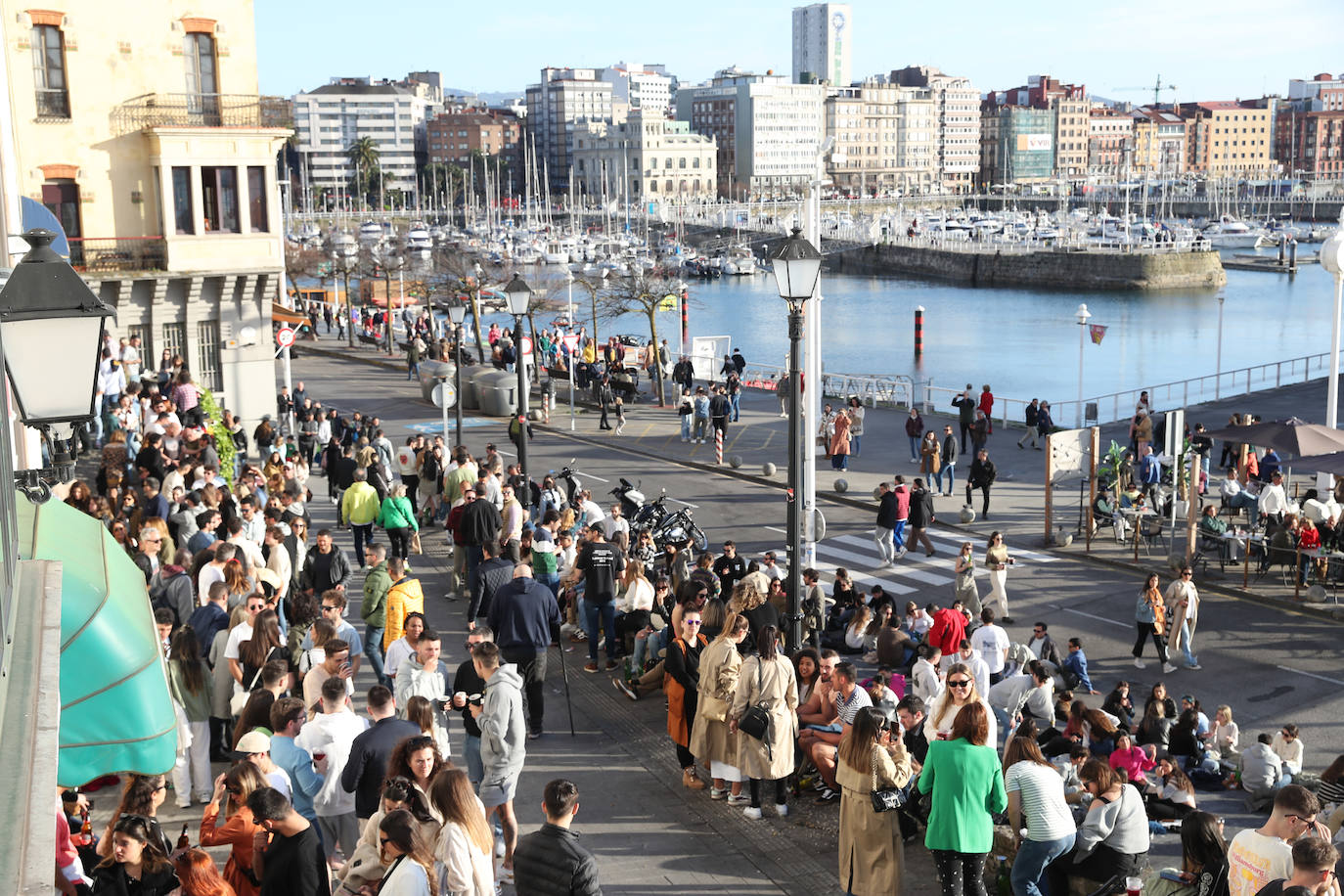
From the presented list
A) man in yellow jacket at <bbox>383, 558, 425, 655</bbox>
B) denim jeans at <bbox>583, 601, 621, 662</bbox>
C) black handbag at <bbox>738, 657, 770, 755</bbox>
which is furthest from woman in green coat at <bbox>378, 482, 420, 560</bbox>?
black handbag at <bbox>738, 657, 770, 755</bbox>

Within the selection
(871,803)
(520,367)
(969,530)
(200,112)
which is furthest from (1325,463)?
(200,112)

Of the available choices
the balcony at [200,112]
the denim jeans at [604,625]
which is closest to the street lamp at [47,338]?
the denim jeans at [604,625]

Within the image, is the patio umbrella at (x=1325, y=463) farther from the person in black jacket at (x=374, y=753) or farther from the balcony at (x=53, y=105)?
the balcony at (x=53, y=105)

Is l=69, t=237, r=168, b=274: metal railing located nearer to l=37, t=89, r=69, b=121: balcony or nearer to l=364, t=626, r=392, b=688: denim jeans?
l=37, t=89, r=69, b=121: balcony

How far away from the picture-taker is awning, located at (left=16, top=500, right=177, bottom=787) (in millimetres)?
6402

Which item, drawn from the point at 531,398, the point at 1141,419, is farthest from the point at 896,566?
the point at 531,398

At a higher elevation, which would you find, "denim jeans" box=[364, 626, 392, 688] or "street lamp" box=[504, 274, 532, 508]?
"street lamp" box=[504, 274, 532, 508]

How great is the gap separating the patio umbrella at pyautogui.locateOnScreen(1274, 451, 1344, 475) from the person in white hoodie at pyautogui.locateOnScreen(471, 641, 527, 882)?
14699 mm

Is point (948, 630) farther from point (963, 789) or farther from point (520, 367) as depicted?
point (520, 367)

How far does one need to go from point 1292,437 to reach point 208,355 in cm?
2473

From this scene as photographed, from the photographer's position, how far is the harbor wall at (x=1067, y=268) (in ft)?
352

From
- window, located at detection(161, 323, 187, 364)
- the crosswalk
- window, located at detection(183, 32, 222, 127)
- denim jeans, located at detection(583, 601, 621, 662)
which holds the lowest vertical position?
the crosswalk

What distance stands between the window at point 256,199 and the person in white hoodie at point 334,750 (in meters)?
25.9

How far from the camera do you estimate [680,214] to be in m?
180
